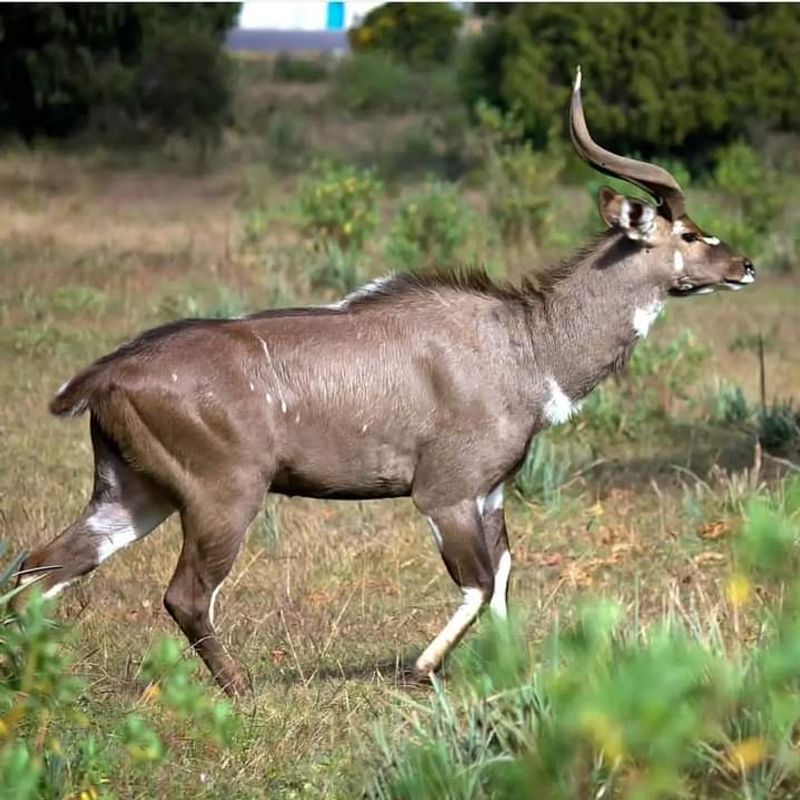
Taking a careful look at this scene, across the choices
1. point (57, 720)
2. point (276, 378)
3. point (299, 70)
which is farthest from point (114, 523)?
point (299, 70)

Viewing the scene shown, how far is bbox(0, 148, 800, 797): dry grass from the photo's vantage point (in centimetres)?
637

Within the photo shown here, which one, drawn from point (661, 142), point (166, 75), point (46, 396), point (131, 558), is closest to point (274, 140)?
point (166, 75)

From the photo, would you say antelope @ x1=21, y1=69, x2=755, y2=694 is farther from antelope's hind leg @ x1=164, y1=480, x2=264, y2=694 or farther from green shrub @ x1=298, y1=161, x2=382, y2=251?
green shrub @ x1=298, y1=161, x2=382, y2=251

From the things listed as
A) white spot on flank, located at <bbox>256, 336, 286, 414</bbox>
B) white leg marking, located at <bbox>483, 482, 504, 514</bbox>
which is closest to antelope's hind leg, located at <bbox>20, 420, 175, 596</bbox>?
white spot on flank, located at <bbox>256, 336, 286, 414</bbox>

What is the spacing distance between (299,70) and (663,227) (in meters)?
51.9

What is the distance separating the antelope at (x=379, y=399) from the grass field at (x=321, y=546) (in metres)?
0.46

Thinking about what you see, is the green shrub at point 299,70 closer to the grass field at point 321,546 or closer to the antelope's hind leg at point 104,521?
the grass field at point 321,546

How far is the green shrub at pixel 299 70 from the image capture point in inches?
2309

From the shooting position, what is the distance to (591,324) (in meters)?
8.05

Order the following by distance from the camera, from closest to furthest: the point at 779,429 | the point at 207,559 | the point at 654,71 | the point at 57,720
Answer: the point at 57,720 < the point at 207,559 < the point at 779,429 < the point at 654,71

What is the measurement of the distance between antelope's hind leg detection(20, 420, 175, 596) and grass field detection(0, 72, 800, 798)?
34 cm

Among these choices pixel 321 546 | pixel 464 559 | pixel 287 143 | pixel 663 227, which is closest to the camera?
pixel 464 559

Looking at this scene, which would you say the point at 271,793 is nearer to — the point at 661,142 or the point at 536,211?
the point at 536,211

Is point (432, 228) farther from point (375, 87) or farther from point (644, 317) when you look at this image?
point (375, 87)
